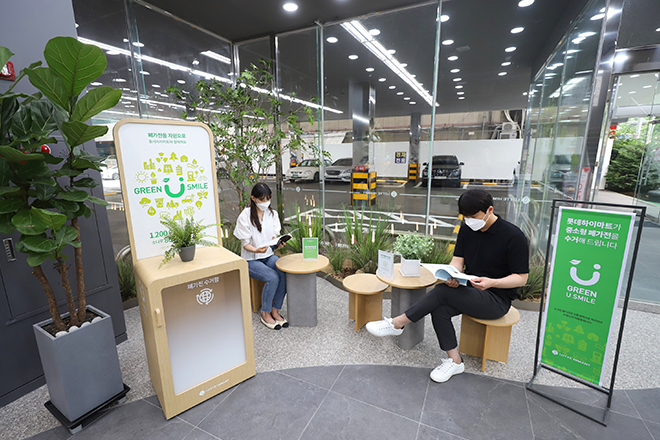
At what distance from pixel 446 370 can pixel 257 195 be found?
1.89 meters

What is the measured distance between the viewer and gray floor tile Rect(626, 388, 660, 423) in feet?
5.50

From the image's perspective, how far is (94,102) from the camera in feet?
4.39

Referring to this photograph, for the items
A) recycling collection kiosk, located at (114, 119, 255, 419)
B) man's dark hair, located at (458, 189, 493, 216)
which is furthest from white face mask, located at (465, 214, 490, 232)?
recycling collection kiosk, located at (114, 119, 255, 419)

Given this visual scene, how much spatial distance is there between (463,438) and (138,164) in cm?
235

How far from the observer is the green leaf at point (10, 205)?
1303 mm

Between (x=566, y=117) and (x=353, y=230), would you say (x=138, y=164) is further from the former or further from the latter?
(x=566, y=117)

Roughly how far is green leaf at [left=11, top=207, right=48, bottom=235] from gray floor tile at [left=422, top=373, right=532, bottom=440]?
214 cm

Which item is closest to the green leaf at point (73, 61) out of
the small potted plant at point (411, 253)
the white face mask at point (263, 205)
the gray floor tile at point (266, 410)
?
the white face mask at point (263, 205)

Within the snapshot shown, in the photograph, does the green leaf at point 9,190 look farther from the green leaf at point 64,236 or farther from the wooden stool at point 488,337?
the wooden stool at point 488,337

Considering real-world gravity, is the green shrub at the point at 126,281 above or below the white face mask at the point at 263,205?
below

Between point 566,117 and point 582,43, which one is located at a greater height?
point 582,43

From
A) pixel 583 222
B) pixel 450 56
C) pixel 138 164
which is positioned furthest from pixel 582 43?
pixel 138 164

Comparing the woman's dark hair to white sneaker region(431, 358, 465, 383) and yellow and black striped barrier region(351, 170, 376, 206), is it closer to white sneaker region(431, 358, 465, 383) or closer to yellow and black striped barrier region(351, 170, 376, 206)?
white sneaker region(431, 358, 465, 383)

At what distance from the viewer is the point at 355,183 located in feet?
15.4
